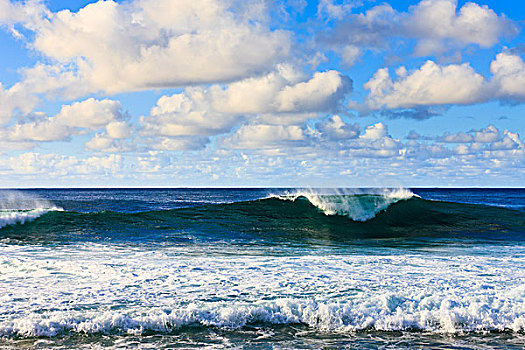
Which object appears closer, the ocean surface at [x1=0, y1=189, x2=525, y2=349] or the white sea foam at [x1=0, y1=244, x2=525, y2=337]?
the ocean surface at [x1=0, y1=189, x2=525, y2=349]

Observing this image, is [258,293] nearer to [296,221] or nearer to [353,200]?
[296,221]

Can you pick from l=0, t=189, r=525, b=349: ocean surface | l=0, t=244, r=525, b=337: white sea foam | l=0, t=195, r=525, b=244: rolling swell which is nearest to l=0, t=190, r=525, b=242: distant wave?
l=0, t=195, r=525, b=244: rolling swell

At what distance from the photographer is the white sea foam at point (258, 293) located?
7.10 meters

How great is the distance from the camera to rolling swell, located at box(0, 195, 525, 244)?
59.8 feet

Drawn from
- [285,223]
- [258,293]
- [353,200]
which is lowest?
[258,293]

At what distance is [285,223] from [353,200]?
5938 mm

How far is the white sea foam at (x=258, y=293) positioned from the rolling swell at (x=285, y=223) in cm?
543

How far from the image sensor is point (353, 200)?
2675 cm

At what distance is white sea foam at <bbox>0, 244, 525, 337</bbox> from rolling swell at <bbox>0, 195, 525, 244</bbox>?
17.8 ft

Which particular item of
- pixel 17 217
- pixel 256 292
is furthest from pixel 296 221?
pixel 256 292

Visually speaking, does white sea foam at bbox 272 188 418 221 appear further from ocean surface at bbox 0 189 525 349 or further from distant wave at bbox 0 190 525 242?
ocean surface at bbox 0 189 525 349

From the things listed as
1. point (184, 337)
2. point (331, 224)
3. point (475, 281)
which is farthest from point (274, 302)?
point (331, 224)

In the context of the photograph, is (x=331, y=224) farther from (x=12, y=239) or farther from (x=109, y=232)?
(x=12, y=239)

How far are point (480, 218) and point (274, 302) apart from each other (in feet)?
68.4
